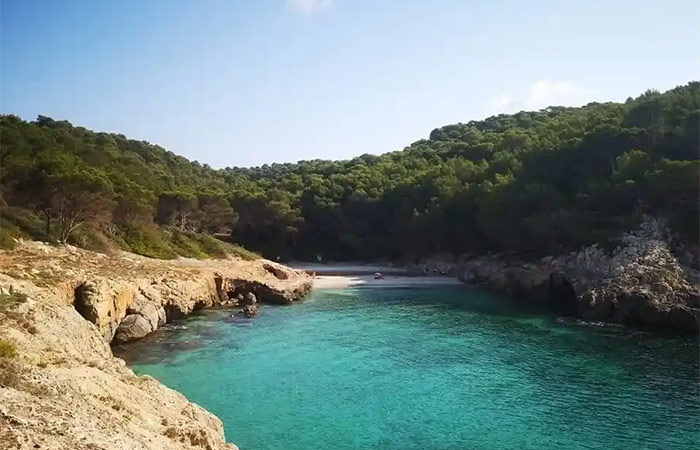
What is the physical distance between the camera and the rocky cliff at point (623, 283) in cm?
3828

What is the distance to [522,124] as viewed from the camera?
4163 inches

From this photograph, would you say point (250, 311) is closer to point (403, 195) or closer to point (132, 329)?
point (132, 329)

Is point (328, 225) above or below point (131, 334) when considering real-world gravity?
above

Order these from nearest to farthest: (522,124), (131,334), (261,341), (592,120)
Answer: (131,334)
(261,341)
(592,120)
(522,124)

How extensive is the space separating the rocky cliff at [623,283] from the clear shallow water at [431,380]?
2714mm

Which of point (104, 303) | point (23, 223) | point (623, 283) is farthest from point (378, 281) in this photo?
point (104, 303)

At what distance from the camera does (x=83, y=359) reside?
653 inches

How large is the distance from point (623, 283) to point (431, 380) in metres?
21.9

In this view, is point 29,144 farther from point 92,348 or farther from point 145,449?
point 145,449

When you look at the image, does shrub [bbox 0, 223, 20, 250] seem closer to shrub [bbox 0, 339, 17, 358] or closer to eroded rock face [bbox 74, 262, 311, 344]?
eroded rock face [bbox 74, 262, 311, 344]

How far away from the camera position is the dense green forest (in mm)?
46094

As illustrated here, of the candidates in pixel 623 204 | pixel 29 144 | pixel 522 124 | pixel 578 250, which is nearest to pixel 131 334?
pixel 29 144

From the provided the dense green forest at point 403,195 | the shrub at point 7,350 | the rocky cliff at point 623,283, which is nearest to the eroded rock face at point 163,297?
the dense green forest at point 403,195

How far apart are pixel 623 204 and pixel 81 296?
44673mm
